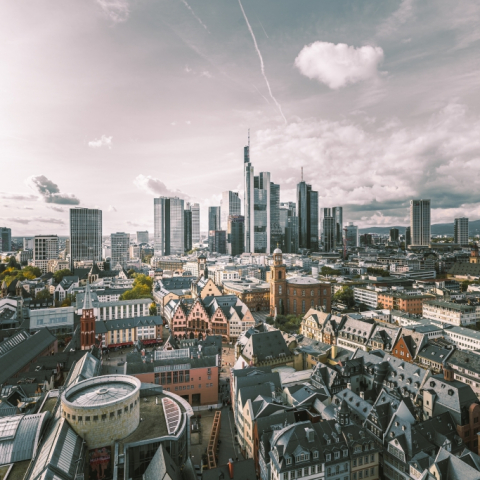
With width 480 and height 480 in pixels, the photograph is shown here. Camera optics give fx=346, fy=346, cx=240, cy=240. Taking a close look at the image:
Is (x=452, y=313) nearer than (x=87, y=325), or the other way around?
(x=87, y=325)

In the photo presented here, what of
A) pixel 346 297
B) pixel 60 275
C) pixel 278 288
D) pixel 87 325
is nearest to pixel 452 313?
pixel 346 297

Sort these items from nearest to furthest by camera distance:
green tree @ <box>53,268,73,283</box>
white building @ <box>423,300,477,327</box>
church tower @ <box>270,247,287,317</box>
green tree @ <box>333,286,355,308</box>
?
white building @ <box>423,300,477,327</box> → church tower @ <box>270,247,287,317</box> → green tree @ <box>333,286,355,308</box> → green tree @ <box>53,268,73,283</box>

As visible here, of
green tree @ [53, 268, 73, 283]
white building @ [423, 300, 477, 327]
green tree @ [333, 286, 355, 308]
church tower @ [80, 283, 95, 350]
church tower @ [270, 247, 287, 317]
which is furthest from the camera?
green tree @ [53, 268, 73, 283]

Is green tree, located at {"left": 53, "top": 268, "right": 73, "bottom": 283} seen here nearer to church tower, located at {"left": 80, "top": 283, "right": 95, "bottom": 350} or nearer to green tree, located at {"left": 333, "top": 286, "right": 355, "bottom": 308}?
church tower, located at {"left": 80, "top": 283, "right": 95, "bottom": 350}

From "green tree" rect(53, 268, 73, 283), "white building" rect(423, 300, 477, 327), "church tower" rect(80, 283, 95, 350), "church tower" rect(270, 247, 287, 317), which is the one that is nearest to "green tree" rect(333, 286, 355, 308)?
"church tower" rect(270, 247, 287, 317)

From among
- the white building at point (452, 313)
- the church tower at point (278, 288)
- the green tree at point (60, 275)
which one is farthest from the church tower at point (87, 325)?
the green tree at point (60, 275)

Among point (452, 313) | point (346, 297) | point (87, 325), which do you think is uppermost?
point (87, 325)

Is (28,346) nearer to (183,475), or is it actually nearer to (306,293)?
(183,475)

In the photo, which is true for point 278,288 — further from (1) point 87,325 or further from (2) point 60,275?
(2) point 60,275

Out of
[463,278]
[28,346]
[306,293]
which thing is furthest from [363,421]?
[463,278]
